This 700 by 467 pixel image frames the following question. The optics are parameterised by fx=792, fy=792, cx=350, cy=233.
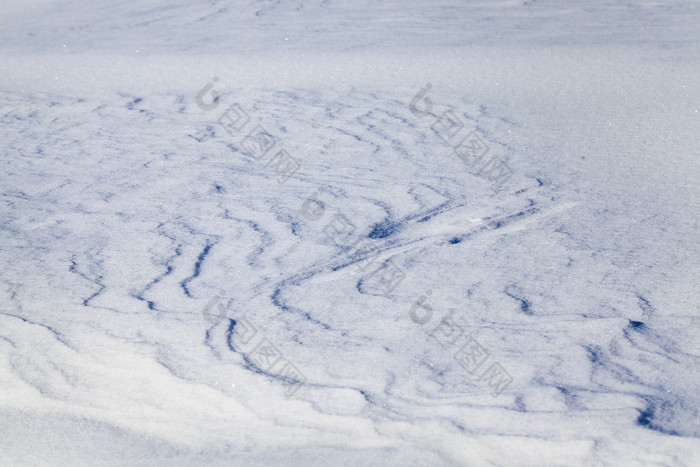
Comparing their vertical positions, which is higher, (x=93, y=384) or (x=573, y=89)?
(x=573, y=89)

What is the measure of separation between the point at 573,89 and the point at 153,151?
7.98 ft

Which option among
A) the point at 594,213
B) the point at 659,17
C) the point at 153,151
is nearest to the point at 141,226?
the point at 153,151

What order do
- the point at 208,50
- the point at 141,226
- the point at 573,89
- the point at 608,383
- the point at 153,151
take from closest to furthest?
the point at 608,383 < the point at 141,226 < the point at 153,151 < the point at 573,89 < the point at 208,50

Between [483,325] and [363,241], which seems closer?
[483,325]

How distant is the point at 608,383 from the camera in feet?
6.90

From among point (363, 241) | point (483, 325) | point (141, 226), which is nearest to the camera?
point (483, 325)

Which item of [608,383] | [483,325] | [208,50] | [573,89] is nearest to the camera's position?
[608,383]

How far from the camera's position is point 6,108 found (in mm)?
4891

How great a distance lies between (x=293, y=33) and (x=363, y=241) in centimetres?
363

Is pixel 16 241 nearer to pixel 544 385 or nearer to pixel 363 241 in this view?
pixel 363 241

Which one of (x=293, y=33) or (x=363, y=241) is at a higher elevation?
(x=293, y=33)

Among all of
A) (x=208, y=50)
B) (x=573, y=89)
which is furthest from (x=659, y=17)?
(x=208, y=50)

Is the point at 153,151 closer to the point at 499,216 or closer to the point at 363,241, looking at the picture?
the point at 363,241

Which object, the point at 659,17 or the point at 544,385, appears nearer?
the point at 544,385
